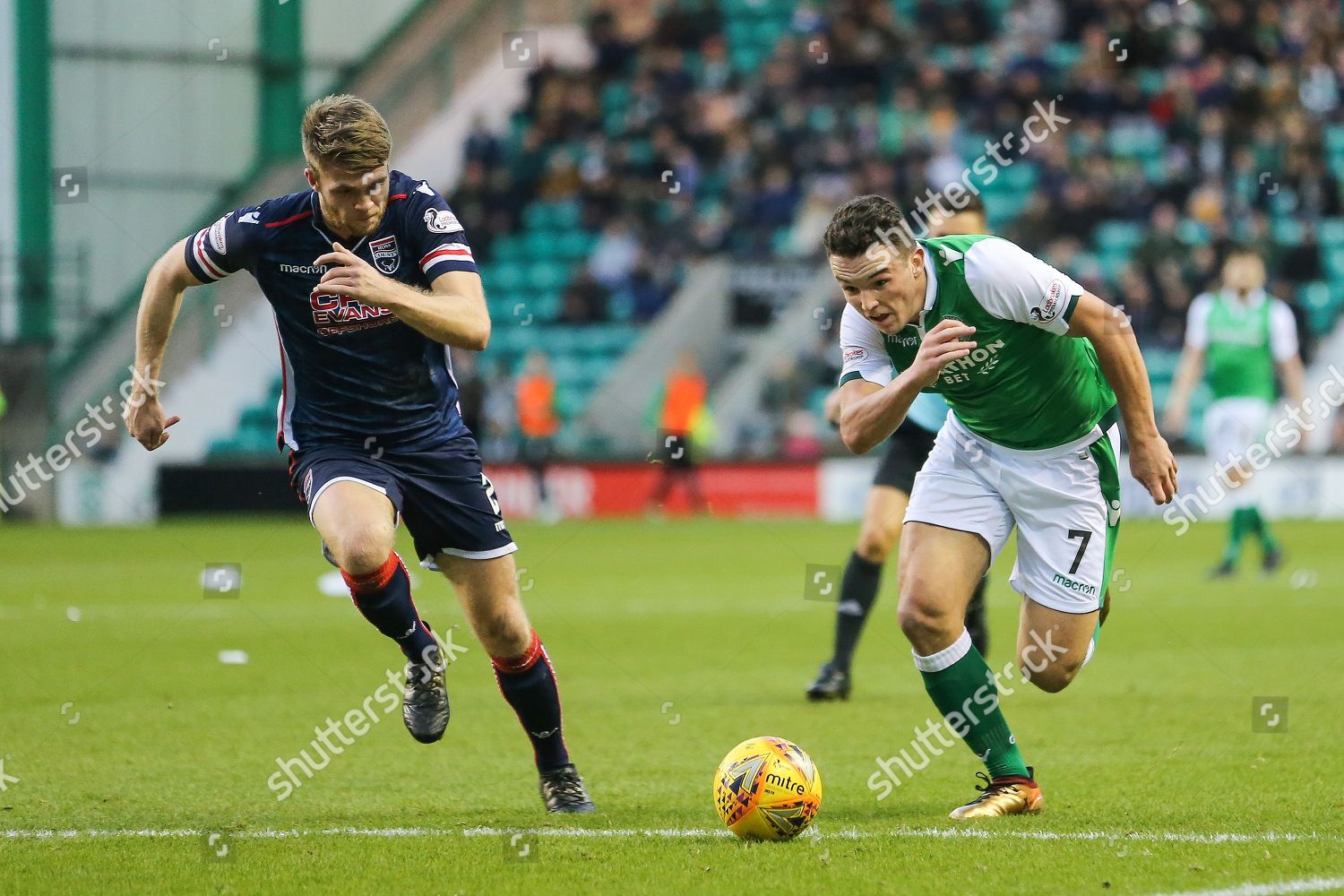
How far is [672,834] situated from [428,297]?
1.72 metres

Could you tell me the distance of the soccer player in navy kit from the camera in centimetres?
525

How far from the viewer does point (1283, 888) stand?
13.8 feet

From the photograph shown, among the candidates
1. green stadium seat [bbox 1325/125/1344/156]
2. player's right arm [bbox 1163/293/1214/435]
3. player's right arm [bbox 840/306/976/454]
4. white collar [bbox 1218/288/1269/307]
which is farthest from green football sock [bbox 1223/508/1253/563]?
green stadium seat [bbox 1325/125/1344/156]

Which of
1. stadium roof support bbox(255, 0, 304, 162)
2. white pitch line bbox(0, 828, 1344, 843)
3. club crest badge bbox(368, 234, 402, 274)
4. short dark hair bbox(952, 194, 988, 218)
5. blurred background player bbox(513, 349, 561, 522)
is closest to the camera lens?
white pitch line bbox(0, 828, 1344, 843)

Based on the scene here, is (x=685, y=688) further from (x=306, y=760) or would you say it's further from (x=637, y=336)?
(x=637, y=336)

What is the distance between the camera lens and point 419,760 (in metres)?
6.72

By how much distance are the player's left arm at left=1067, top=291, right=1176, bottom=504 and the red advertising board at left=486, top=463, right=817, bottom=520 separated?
57.7 ft

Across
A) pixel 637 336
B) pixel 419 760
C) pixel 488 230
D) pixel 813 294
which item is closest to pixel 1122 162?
pixel 813 294

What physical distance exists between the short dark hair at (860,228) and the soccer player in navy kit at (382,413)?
106cm

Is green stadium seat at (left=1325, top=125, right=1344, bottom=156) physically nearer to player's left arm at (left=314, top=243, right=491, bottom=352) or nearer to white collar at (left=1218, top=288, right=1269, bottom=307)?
white collar at (left=1218, top=288, right=1269, bottom=307)

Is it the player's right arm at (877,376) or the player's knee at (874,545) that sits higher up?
the player's right arm at (877,376)

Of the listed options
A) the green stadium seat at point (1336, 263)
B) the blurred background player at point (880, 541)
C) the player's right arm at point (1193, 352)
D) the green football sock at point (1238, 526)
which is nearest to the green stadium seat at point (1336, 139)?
the green stadium seat at point (1336, 263)

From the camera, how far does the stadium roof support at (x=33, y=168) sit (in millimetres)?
22078

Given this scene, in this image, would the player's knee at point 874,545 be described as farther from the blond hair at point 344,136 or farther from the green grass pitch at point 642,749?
the blond hair at point 344,136
